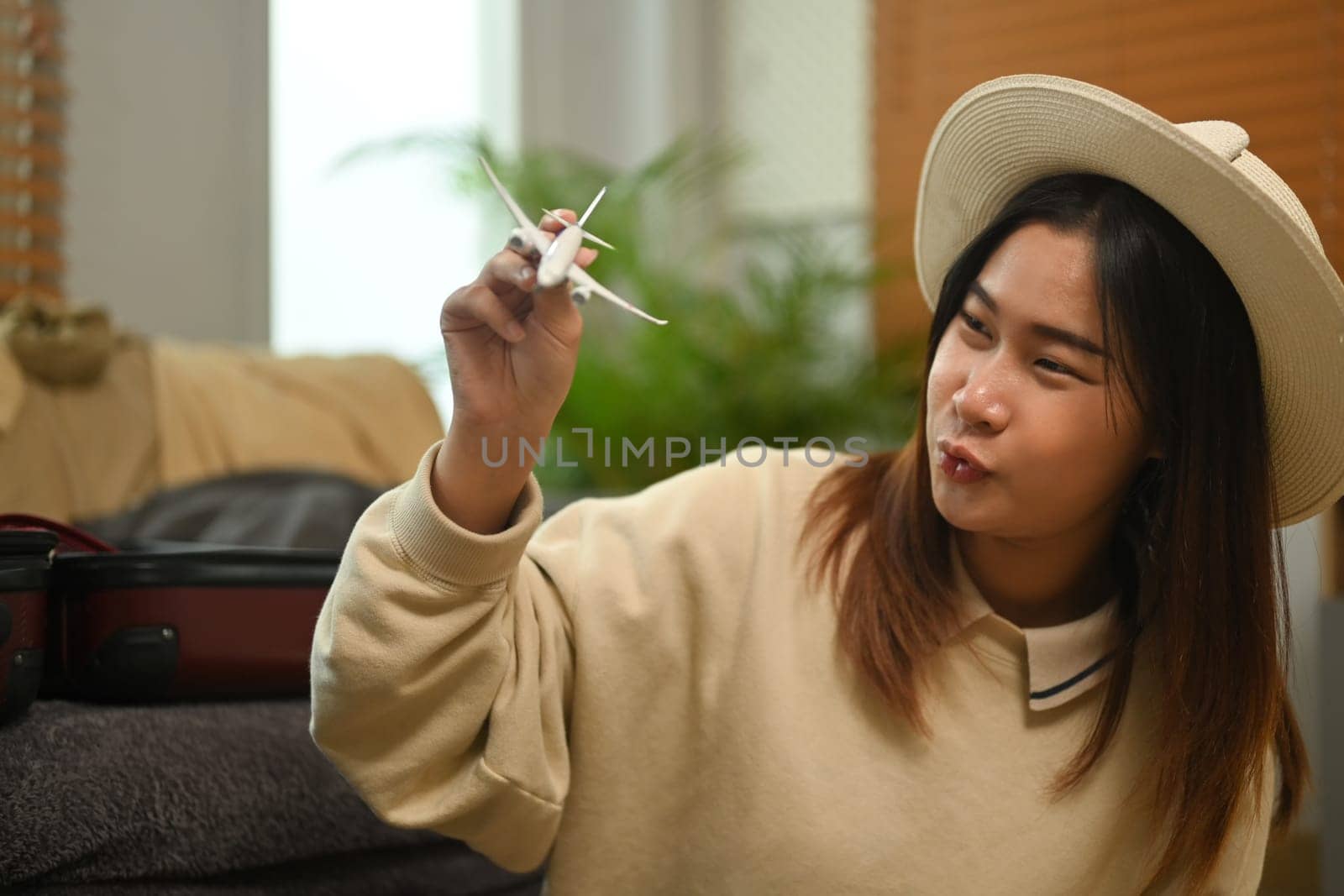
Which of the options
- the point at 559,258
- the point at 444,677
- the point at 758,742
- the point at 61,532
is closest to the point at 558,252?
the point at 559,258

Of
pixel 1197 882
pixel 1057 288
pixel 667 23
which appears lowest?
pixel 1197 882

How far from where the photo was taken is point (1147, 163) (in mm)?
809

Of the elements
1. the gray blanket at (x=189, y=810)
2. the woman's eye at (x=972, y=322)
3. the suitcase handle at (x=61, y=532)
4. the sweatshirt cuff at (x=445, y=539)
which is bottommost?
the gray blanket at (x=189, y=810)

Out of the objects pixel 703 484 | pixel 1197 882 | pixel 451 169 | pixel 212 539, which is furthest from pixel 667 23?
pixel 1197 882

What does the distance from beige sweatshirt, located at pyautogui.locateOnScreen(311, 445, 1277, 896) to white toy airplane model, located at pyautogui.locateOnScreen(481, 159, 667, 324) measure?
26cm

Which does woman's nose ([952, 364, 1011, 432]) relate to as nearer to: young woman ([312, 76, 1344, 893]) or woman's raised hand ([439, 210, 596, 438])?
young woman ([312, 76, 1344, 893])

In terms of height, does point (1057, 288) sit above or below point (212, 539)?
above

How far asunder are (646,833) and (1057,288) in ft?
1.56

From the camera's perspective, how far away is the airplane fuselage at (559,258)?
597mm

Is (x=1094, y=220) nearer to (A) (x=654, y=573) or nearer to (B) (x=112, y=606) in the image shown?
(A) (x=654, y=573)

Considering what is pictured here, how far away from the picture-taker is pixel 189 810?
87 cm

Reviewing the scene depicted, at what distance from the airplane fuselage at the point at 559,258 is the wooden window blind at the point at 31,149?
1585mm

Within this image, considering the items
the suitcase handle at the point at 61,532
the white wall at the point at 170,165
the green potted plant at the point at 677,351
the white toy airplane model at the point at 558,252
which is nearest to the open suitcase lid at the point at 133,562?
the suitcase handle at the point at 61,532

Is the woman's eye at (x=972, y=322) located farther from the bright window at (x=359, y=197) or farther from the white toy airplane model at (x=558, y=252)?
the bright window at (x=359, y=197)
